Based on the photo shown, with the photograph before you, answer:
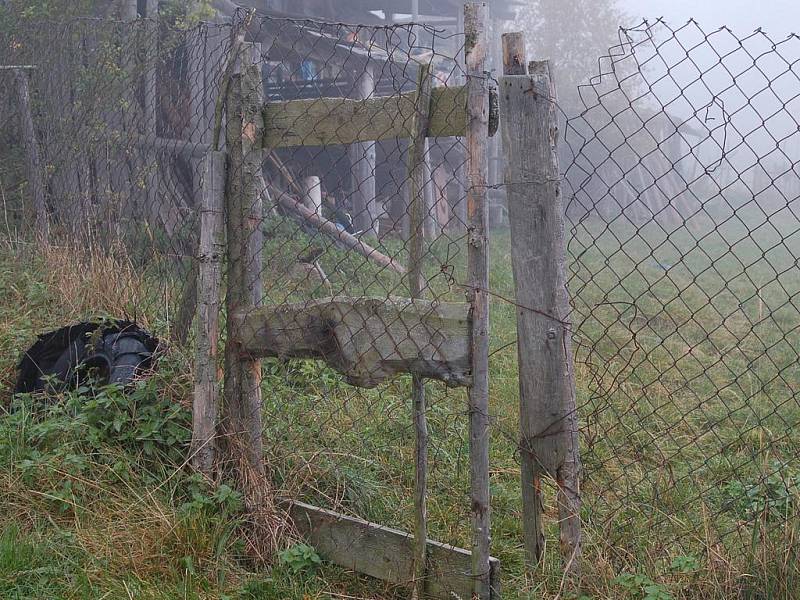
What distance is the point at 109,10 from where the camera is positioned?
27.5 ft

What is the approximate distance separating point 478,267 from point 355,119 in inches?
30.0

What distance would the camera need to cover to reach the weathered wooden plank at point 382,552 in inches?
106

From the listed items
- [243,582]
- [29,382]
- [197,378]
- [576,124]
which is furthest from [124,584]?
[576,124]

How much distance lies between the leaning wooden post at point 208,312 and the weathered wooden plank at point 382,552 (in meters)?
0.45

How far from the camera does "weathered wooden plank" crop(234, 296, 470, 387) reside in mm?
2609

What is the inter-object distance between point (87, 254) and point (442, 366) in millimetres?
4220

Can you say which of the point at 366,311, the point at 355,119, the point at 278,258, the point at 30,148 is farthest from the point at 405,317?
the point at 30,148

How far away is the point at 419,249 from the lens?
2.60 meters

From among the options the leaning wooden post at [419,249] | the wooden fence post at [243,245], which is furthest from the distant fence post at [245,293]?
the leaning wooden post at [419,249]

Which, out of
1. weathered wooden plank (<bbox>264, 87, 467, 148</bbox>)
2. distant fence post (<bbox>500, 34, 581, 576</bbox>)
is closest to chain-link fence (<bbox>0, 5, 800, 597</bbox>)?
weathered wooden plank (<bbox>264, 87, 467, 148</bbox>)

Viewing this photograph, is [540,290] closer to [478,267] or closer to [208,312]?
[478,267]

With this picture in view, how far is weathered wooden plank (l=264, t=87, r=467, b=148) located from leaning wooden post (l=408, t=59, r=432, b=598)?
4 cm

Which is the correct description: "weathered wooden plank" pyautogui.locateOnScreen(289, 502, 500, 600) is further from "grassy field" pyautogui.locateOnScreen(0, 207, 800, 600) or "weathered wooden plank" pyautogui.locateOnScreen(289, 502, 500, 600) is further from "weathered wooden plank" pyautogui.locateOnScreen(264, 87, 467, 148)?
"weathered wooden plank" pyautogui.locateOnScreen(264, 87, 467, 148)

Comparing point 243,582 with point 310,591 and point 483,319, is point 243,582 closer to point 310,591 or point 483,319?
point 310,591
